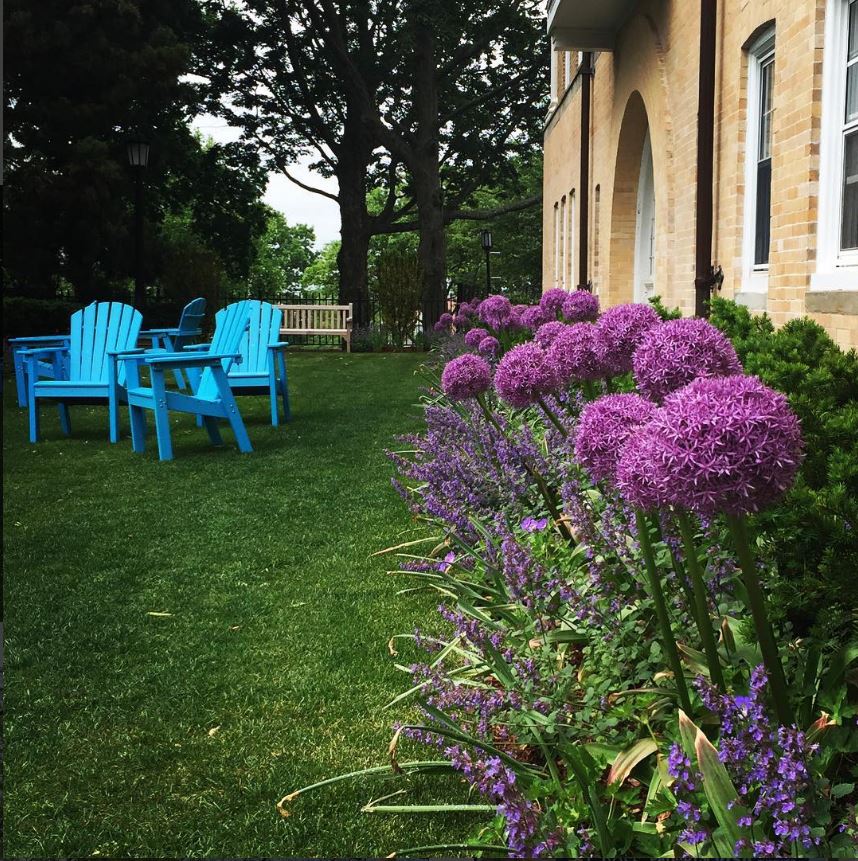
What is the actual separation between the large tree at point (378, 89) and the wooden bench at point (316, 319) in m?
2.77

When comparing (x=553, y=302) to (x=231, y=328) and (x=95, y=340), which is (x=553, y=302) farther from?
(x=95, y=340)

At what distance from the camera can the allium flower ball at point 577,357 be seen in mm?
3391

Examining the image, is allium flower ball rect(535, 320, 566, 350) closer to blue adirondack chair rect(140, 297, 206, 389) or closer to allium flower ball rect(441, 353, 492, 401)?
allium flower ball rect(441, 353, 492, 401)

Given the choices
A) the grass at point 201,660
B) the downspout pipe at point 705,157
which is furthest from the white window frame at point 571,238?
the grass at point 201,660

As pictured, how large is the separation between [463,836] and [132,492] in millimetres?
4617

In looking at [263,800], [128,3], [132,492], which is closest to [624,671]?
[263,800]

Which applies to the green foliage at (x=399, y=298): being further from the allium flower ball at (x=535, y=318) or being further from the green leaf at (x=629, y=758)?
the green leaf at (x=629, y=758)

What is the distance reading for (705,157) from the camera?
24.9ft

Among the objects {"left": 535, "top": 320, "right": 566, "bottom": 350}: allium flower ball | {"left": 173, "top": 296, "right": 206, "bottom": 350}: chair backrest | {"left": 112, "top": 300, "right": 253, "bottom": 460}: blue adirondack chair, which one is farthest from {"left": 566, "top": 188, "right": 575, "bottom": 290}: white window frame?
{"left": 535, "top": 320, "right": 566, "bottom": 350}: allium flower ball

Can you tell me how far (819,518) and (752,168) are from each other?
5.49 metres

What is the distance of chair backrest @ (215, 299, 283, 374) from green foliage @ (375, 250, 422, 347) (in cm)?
1185

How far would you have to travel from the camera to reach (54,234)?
18625 millimetres

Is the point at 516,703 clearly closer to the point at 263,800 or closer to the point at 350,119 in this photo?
the point at 263,800

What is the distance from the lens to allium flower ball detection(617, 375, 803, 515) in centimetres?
162
